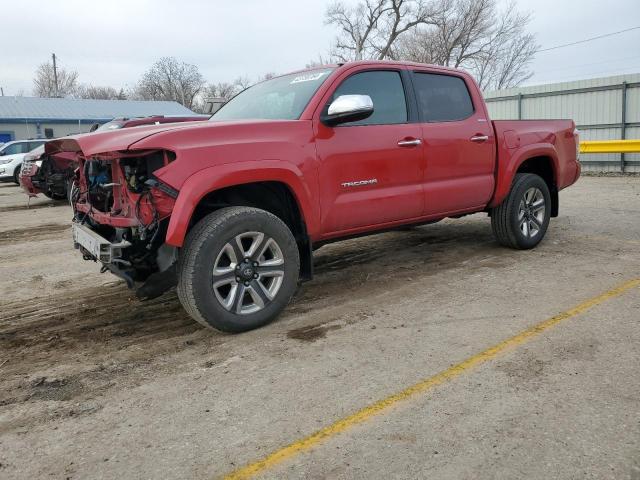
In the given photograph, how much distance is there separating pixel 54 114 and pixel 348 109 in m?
45.6

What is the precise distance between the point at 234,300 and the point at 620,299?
3014mm

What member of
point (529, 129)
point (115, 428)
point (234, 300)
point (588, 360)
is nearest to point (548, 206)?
point (529, 129)

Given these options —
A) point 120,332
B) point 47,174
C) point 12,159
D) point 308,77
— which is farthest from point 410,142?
point 12,159

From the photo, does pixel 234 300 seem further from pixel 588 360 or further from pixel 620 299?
pixel 620 299

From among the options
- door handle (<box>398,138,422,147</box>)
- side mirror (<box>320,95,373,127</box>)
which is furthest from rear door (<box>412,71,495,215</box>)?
side mirror (<box>320,95,373,127</box>)

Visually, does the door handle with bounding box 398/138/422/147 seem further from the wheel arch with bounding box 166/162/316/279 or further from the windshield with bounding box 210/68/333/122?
the wheel arch with bounding box 166/162/316/279

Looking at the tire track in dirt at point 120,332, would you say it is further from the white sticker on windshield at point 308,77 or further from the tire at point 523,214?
the white sticker on windshield at point 308,77

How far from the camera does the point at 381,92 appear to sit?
466 centimetres

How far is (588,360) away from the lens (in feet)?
10.4

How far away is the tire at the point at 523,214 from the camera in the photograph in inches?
228

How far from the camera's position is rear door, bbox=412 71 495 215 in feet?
16.0

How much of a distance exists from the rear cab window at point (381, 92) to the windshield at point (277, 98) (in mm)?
229

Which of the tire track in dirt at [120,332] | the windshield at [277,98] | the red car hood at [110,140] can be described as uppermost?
the windshield at [277,98]

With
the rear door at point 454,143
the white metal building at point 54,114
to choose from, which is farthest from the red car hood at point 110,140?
the white metal building at point 54,114
